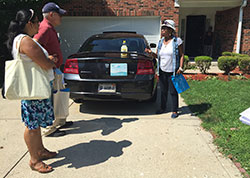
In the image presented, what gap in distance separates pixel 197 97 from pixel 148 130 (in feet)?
7.51

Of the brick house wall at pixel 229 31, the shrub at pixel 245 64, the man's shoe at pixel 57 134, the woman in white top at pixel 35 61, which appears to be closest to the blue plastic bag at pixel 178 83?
the man's shoe at pixel 57 134

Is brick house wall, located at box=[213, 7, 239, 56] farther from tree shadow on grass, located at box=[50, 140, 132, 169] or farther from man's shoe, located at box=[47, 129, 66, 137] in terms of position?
man's shoe, located at box=[47, 129, 66, 137]

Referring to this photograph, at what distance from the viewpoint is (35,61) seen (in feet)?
7.59

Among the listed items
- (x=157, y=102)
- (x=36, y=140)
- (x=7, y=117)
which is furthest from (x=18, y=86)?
(x=157, y=102)

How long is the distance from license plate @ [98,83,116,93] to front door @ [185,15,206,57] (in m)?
10.7

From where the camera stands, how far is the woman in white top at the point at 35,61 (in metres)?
2.27

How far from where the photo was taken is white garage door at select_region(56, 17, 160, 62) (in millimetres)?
10273

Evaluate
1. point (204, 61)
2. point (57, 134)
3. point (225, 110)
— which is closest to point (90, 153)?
point (57, 134)

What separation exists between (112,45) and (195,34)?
10.2 m

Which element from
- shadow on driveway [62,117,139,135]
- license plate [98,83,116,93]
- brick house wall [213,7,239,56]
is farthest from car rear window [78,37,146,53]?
brick house wall [213,7,239,56]

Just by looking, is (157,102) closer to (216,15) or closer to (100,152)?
(100,152)

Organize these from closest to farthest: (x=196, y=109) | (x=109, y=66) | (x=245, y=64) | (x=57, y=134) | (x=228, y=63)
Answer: (x=57, y=134), (x=109, y=66), (x=196, y=109), (x=228, y=63), (x=245, y=64)

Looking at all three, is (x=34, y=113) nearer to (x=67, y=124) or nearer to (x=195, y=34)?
(x=67, y=124)

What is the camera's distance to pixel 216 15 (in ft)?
40.9
